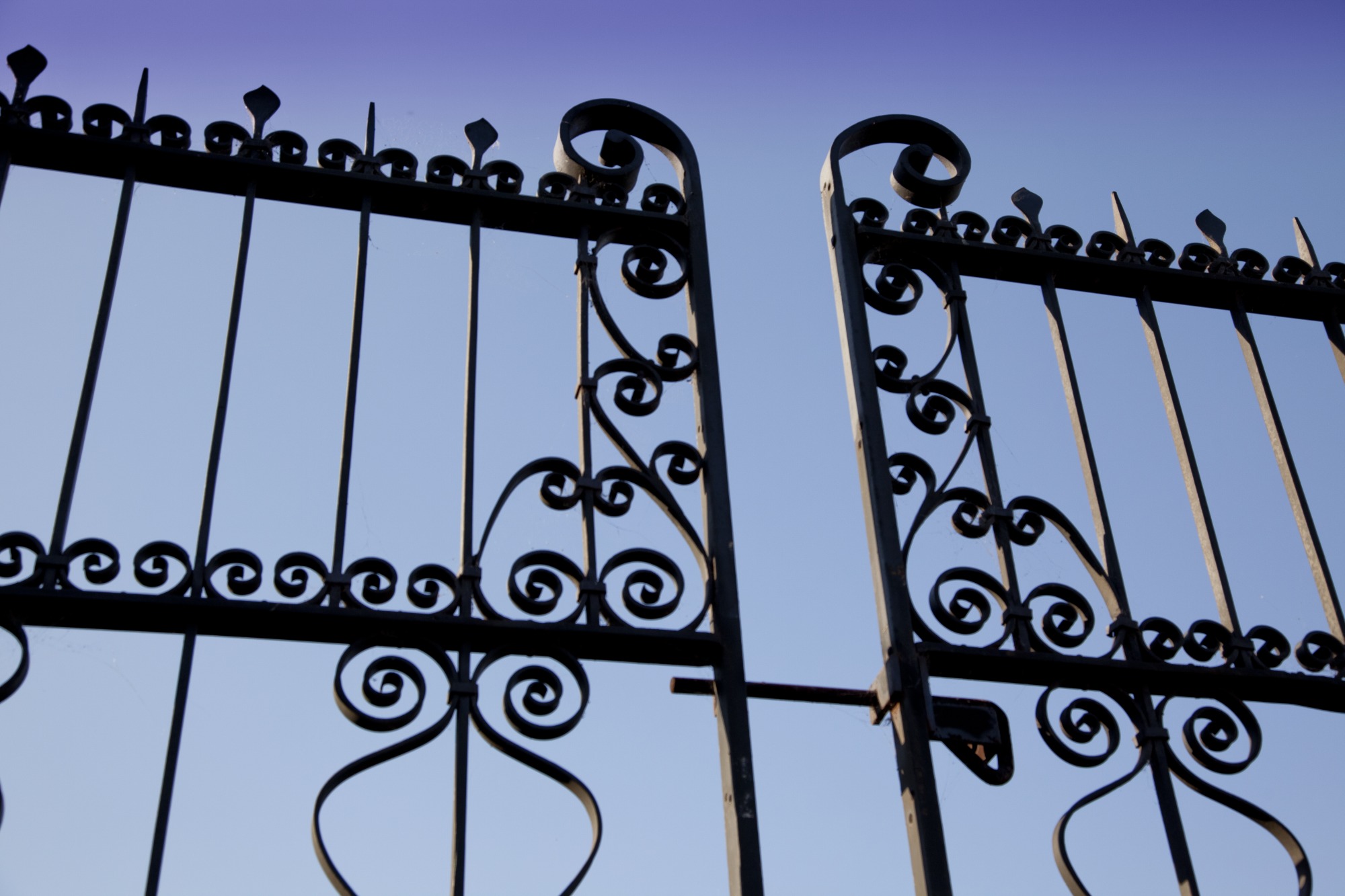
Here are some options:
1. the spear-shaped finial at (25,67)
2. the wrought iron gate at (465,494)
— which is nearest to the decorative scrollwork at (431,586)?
the wrought iron gate at (465,494)

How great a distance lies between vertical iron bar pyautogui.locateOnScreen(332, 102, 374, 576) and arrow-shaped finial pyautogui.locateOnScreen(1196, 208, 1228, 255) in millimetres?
2277

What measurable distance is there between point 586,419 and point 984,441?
3.08 feet

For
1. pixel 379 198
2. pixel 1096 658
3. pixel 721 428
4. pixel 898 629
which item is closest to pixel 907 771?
pixel 898 629

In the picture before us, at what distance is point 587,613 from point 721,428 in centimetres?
59

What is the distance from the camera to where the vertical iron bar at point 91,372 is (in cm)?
290

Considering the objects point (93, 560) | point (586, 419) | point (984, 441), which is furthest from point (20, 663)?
point (984, 441)

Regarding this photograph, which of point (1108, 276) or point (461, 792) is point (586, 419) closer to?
point (461, 792)

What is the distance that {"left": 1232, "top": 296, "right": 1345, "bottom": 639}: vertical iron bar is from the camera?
11.9ft

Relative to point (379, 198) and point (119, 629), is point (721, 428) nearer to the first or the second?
point (379, 198)

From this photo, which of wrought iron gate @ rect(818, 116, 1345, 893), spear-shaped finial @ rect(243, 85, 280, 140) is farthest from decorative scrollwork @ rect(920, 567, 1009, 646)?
Result: spear-shaped finial @ rect(243, 85, 280, 140)

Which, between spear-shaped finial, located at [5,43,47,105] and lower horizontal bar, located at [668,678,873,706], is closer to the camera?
lower horizontal bar, located at [668,678,873,706]

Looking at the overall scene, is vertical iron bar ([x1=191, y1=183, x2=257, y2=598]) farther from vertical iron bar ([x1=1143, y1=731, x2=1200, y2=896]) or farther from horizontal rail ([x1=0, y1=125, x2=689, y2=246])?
vertical iron bar ([x1=1143, y1=731, x2=1200, y2=896])

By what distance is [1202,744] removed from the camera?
327 cm

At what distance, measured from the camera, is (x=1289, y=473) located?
3.84m
